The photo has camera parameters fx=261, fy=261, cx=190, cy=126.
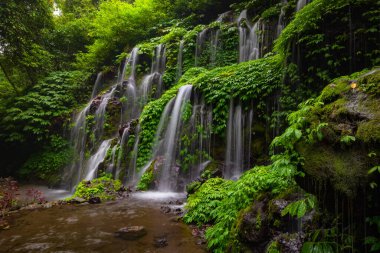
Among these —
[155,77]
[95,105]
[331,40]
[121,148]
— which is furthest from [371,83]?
[95,105]

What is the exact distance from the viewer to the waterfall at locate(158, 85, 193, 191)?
332 inches

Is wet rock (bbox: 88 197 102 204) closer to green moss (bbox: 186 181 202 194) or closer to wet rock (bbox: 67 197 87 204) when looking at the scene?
wet rock (bbox: 67 197 87 204)

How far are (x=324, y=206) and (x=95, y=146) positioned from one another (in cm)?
1144

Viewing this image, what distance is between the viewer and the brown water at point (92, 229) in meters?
4.04

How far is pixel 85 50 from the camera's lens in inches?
839

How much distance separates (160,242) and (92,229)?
1.49 meters

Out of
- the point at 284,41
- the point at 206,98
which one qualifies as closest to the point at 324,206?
the point at 284,41

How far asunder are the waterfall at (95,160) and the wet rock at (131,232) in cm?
598

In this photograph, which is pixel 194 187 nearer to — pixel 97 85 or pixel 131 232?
pixel 131 232

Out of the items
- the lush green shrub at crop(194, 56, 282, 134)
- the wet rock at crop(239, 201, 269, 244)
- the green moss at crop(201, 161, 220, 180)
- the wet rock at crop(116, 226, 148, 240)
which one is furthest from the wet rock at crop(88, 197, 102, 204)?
the wet rock at crop(239, 201, 269, 244)

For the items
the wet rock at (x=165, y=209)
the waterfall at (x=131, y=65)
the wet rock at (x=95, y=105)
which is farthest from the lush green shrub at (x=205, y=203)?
the waterfall at (x=131, y=65)

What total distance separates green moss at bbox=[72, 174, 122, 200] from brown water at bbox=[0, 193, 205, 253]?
787 millimetres

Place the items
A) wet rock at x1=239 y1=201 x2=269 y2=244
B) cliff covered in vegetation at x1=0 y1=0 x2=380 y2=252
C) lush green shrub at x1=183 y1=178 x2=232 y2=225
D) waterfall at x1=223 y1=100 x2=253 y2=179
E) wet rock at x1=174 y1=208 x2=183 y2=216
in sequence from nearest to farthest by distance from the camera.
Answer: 1. cliff covered in vegetation at x1=0 y1=0 x2=380 y2=252
2. wet rock at x1=239 y1=201 x2=269 y2=244
3. lush green shrub at x1=183 y1=178 x2=232 y2=225
4. wet rock at x1=174 y1=208 x2=183 y2=216
5. waterfall at x1=223 y1=100 x2=253 y2=179

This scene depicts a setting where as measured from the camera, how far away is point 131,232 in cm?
465
